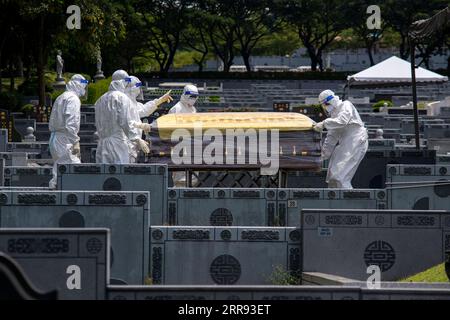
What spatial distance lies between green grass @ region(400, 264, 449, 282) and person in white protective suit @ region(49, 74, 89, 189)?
26.3 feet

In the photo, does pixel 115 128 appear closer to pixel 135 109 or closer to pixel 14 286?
pixel 135 109

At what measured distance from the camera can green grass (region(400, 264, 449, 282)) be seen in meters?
12.6

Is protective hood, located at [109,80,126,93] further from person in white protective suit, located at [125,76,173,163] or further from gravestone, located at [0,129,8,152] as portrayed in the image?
gravestone, located at [0,129,8,152]

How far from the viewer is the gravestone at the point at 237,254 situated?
13750mm

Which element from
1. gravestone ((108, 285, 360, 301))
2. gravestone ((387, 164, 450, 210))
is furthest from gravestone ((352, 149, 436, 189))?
gravestone ((108, 285, 360, 301))

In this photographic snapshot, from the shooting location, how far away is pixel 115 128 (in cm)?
1989

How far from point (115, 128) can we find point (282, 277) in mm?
6768

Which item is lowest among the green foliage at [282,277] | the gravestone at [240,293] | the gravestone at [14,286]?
the green foliage at [282,277]

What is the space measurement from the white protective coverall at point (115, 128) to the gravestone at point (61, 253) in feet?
29.7

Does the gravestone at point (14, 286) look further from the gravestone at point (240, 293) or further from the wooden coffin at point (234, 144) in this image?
the wooden coffin at point (234, 144)

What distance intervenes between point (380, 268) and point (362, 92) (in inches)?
2116

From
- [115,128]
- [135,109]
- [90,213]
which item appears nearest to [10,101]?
[135,109]

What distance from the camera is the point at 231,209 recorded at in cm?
1700

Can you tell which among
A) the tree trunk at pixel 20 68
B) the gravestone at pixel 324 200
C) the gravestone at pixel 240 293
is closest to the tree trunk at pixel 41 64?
the tree trunk at pixel 20 68
